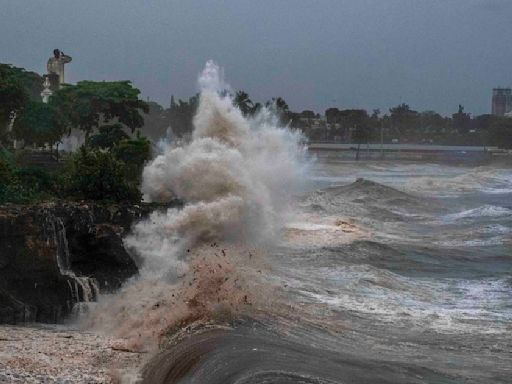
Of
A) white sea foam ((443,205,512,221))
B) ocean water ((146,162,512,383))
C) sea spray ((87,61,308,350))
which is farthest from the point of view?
white sea foam ((443,205,512,221))

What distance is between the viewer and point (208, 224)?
861 inches

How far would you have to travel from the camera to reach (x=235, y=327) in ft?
39.5

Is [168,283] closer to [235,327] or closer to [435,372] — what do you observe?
[235,327]

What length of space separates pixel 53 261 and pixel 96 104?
18.4 metres

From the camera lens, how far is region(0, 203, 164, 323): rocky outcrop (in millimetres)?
13844

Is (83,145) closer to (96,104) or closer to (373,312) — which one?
(96,104)

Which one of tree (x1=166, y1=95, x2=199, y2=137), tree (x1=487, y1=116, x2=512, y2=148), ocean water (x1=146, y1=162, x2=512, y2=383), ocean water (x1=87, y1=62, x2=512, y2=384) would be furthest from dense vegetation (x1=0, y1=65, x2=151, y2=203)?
tree (x1=487, y1=116, x2=512, y2=148)

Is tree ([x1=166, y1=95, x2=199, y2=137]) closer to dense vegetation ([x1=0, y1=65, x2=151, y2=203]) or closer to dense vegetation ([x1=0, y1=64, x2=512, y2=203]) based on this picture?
dense vegetation ([x1=0, y1=64, x2=512, y2=203])

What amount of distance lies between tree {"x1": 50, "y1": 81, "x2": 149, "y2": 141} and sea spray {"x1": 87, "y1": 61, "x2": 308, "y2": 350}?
4.41 metres

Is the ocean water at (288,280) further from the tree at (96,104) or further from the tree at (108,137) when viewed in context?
the tree at (96,104)

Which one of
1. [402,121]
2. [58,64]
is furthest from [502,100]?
[58,64]

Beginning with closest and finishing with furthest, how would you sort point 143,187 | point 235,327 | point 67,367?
point 67,367
point 235,327
point 143,187

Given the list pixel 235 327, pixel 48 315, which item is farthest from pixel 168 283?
pixel 235 327

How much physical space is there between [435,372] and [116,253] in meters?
7.87
